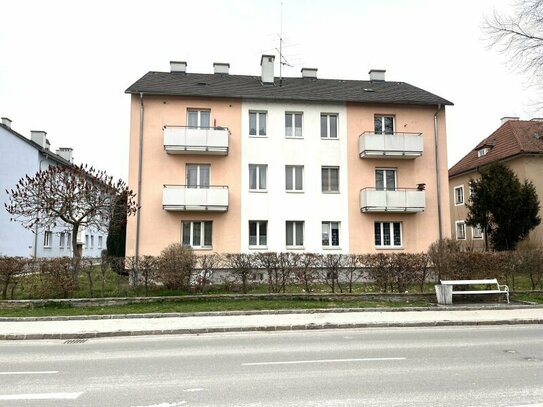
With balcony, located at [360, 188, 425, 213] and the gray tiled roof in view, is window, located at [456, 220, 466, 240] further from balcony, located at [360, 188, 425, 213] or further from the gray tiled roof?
balcony, located at [360, 188, 425, 213]

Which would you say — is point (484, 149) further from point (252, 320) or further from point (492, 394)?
point (492, 394)

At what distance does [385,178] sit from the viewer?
79.5 feet

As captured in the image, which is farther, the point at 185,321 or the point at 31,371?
the point at 185,321

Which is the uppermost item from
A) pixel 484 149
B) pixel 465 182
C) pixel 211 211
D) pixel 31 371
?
pixel 484 149

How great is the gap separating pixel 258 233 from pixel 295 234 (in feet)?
6.14

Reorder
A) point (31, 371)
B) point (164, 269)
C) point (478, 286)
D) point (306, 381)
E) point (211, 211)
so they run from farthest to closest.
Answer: point (211, 211), point (478, 286), point (164, 269), point (31, 371), point (306, 381)

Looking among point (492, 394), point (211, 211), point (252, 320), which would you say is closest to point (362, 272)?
point (252, 320)

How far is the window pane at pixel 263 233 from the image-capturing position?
75.3ft

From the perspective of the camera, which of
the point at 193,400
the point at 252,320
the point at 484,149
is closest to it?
the point at 193,400

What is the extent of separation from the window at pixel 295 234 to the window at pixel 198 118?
6588 mm

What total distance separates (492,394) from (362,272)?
10.6 metres

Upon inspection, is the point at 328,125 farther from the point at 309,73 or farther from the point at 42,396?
the point at 42,396

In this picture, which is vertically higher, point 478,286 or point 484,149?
point 484,149

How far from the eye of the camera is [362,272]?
16.0 metres
